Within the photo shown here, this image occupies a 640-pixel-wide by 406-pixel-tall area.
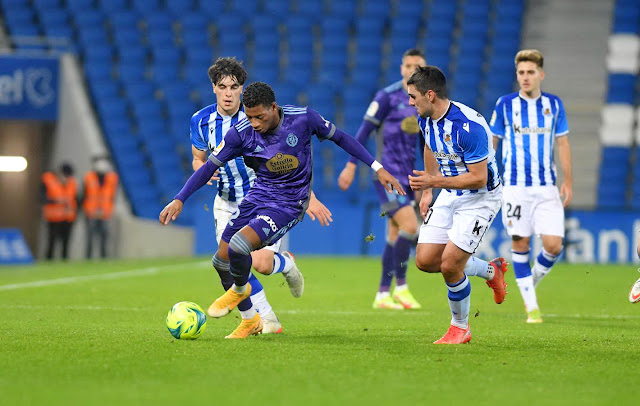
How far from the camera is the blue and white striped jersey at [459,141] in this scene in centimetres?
656

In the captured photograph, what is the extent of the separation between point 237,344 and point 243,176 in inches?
57.5

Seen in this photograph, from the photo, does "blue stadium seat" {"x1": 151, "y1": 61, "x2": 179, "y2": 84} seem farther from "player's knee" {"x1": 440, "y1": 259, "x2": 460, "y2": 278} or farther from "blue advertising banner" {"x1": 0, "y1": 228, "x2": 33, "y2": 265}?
"player's knee" {"x1": 440, "y1": 259, "x2": 460, "y2": 278}

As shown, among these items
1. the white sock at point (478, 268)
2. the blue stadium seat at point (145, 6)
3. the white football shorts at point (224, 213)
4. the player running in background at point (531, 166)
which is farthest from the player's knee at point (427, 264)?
the blue stadium seat at point (145, 6)

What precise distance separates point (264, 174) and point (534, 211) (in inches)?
114

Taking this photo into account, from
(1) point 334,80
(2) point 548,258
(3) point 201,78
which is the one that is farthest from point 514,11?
(2) point 548,258

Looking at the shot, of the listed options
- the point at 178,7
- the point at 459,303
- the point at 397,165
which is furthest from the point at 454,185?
the point at 178,7

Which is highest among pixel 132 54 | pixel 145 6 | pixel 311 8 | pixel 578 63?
pixel 311 8

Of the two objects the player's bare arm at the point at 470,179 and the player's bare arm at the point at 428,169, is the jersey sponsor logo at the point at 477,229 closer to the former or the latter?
the player's bare arm at the point at 470,179

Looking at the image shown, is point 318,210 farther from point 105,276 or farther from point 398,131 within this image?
point 105,276

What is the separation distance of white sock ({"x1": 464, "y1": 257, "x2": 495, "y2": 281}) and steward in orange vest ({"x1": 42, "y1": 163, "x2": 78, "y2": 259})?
12.0m

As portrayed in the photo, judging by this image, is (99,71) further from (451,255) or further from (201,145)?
(451,255)

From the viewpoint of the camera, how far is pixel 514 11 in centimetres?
2153

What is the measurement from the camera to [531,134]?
350 inches

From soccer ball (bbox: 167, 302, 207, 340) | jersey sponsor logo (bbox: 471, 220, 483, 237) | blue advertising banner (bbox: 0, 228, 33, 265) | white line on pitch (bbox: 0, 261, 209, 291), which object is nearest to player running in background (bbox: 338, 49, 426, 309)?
jersey sponsor logo (bbox: 471, 220, 483, 237)
